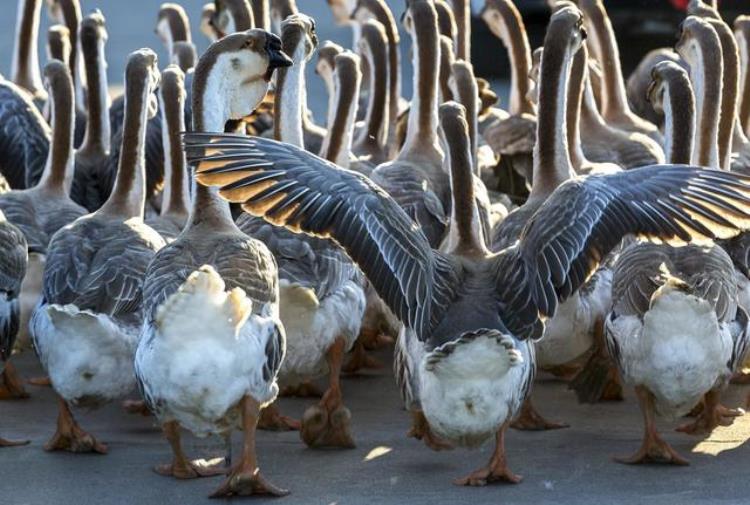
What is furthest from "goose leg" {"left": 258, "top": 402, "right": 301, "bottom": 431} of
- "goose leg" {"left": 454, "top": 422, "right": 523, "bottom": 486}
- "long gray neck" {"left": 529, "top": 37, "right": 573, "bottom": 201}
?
"long gray neck" {"left": 529, "top": 37, "right": 573, "bottom": 201}

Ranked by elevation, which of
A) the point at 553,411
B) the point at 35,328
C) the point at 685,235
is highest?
the point at 685,235

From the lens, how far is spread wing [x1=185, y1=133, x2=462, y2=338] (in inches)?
308

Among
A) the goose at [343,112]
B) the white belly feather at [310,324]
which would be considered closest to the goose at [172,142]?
the goose at [343,112]

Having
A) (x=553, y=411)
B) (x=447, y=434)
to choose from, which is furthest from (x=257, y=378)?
(x=553, y=411)

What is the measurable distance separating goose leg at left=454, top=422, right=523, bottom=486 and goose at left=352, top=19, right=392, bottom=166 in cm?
455

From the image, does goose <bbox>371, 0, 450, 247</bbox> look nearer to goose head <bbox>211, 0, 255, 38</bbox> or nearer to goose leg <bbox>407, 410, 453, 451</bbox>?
goose head <bbox>211, 0, 255, 38</bbox>

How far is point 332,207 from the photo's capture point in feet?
26.2

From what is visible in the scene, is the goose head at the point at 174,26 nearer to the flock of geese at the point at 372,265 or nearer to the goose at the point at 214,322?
the flock of geese at the point at 372,265

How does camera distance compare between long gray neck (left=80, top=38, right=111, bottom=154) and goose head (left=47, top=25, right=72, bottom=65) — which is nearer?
long gray neck (left=80, top=38, right=111, bottom=154)

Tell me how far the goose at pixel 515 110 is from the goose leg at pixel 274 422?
4.19 meters

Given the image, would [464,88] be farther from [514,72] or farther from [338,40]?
[338,40]

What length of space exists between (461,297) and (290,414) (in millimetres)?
1906

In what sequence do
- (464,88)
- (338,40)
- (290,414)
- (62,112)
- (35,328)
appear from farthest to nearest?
1. (338,40)
2. (464,88)
3. (62,112)
4. (290,414)
5. (35,328)

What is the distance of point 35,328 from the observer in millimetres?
9070
